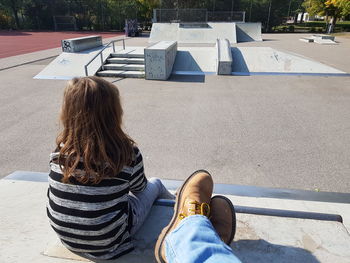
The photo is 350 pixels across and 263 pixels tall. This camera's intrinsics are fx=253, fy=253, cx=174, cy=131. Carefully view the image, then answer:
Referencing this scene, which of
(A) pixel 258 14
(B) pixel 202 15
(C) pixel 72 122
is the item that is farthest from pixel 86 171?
(A) pixel 258 14

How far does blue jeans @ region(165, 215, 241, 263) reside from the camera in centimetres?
113

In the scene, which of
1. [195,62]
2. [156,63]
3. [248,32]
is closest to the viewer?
[156,63]

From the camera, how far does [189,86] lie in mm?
8125

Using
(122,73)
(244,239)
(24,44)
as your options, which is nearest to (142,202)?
(244,239)

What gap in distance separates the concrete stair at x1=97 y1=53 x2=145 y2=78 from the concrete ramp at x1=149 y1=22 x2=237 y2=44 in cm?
948

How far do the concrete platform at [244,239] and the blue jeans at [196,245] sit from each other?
534 mm

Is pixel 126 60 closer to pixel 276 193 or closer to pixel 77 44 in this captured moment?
pixel 77 44

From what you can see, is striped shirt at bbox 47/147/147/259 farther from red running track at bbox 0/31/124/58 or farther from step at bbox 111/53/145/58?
red running track at bbox 0/31/124/58

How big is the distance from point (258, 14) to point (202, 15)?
11.8m

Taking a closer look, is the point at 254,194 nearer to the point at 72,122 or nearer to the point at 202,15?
the point at 72,122

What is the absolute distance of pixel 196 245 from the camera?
1176mm

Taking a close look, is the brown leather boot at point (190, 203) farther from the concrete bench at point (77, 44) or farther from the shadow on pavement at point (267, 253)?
the concrete bench at point (77, 44)

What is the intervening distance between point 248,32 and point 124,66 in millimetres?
15613

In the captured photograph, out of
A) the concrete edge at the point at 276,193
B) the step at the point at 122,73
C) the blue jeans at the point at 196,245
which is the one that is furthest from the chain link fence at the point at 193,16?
the blue jeans at the point at 196,245
